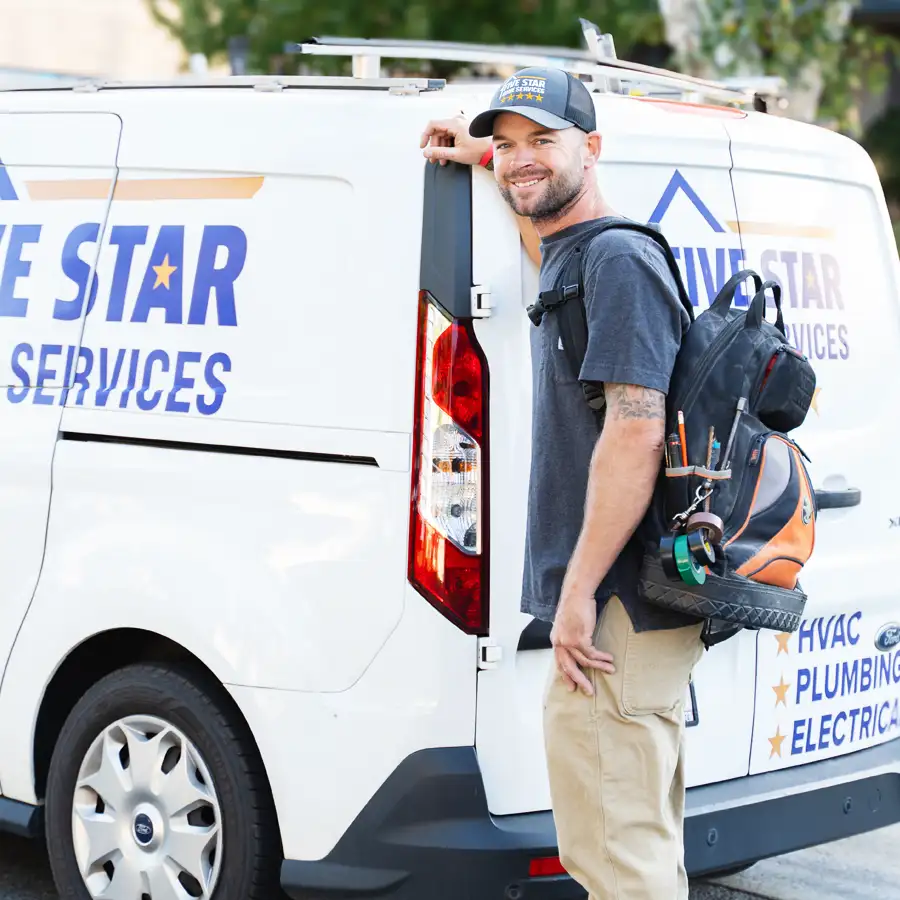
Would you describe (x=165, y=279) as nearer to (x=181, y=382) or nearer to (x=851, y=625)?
(x=181, y=382)

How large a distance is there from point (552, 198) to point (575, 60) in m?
1.49

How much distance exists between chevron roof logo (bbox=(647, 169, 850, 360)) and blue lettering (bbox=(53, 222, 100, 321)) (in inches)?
51.2

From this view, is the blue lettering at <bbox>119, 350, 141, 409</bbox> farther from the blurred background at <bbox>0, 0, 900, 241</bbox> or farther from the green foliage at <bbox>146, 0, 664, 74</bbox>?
the green foliage at <bbox>146, 0, 664, 74</bbox>

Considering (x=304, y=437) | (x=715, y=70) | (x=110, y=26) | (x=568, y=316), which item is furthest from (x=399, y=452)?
(x=110, y=26)

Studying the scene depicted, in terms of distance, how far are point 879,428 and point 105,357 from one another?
187cm

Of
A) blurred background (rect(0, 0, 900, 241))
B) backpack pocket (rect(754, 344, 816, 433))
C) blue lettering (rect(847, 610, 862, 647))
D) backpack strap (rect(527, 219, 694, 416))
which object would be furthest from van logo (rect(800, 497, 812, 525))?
blurred background (rect(0, 0, 900, 241))

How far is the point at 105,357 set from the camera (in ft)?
12.0

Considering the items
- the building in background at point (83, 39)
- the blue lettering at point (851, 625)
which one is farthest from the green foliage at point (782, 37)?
the building in background at point (83, 39)

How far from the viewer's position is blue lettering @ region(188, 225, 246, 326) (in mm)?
3447

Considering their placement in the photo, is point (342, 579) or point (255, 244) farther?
point (255, 244)

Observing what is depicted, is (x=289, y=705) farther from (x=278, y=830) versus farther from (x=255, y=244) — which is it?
(x=255, y=244)

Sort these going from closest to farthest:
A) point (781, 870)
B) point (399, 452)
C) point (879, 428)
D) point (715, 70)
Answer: point (399, 452) < point (879, 428) < point (781, 870) < point (715, 70)

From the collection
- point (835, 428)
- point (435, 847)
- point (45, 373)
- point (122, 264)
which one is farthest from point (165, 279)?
point (835, 428)

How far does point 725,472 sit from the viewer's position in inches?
109
